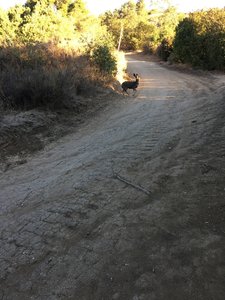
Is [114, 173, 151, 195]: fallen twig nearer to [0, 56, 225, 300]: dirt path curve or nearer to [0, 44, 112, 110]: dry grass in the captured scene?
[0, 56, 225, 300]: dirt path curve

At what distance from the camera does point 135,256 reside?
4.19m

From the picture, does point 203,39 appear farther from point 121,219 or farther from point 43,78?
point 121,219

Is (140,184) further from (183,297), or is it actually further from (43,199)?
(183,297)

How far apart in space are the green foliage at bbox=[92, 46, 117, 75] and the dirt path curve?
9.01m

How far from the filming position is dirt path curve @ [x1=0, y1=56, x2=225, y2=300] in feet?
12.8

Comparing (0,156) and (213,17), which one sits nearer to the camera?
(0,156)

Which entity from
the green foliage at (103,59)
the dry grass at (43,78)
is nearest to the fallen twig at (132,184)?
the dry grass at (43,78)

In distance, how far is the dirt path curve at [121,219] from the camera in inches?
153

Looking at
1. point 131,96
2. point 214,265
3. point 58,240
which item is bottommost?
point 131,96

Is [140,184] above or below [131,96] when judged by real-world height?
above

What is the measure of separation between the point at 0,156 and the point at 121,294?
562 centimetres

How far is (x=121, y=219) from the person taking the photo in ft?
16.3

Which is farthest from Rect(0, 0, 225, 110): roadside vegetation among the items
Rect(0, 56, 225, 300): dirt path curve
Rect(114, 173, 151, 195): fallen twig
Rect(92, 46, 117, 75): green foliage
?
Rect(114, 173, 151, 195): fallen twig

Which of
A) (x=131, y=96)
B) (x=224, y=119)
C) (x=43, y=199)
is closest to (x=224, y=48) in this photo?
(x=131, y=96)
